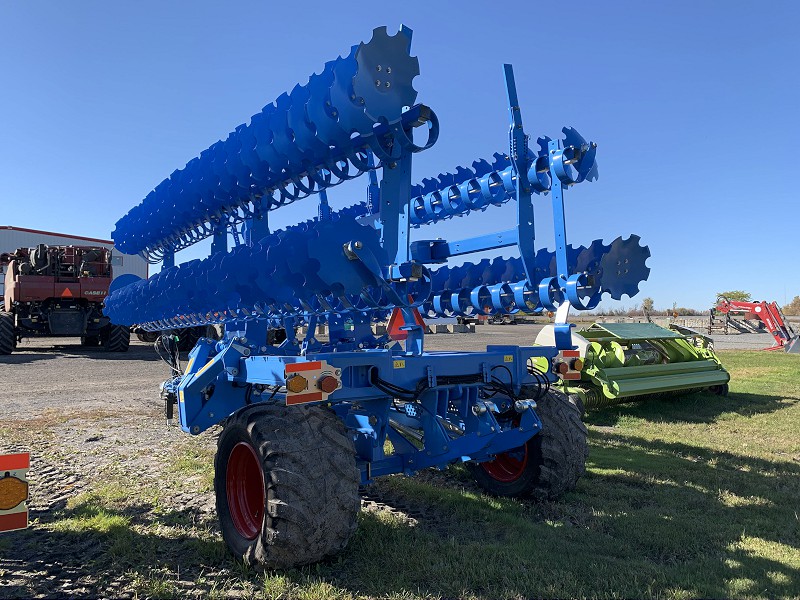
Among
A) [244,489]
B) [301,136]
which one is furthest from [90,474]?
[301,136]

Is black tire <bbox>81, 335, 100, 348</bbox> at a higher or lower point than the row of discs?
lower

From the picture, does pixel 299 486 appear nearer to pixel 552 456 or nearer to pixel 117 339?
pixel 552 456

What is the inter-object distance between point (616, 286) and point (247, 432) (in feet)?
8.32

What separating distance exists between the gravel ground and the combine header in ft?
1.84

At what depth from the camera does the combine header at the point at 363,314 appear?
3330 millimetres

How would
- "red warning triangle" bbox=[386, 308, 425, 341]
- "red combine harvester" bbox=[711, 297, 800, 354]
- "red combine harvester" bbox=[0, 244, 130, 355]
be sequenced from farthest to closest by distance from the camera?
"red combine harvester" bbox=[711, 297, 800, 354]
"red combine harvester" bbox=[0, 244, 130, 355]
"red warning triangle" bbox=[386, 308, 425, 341]

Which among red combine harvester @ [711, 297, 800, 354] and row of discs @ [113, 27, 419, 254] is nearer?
row of discs @ [113, 27, 419, 254]

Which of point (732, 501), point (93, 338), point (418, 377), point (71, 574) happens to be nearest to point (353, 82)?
point (418, 377)

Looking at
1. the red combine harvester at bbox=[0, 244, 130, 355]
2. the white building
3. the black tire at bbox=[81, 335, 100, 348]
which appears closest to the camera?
the red combine harvester at bbox=[0, 244, 130, 355]

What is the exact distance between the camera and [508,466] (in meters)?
4.80

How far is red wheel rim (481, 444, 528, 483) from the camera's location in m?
4.63

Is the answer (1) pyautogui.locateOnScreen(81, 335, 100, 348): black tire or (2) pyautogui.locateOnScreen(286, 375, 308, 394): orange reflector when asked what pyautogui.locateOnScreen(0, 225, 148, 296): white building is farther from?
(2) pyautogui.locateOnScreen(286, 375, 308, 394): orange reflector

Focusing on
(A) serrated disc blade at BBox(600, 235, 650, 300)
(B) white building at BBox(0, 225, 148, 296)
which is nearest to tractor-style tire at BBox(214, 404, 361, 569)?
(A) serrated disc blade at BBox(600, 235, 650, 300)

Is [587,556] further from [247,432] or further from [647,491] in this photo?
[247,432]
